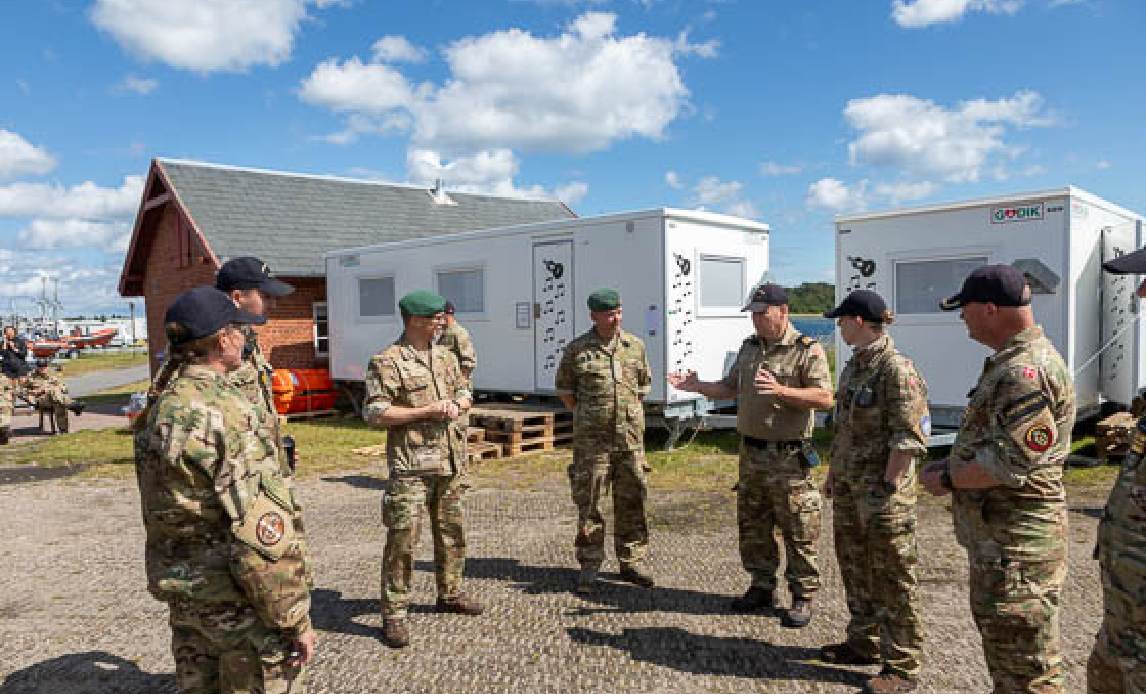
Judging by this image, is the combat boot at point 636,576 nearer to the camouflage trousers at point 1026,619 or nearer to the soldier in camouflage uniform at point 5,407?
the camouflage trousers at point 1026,619

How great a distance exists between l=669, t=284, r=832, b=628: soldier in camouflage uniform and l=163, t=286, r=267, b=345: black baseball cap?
288 centimetres

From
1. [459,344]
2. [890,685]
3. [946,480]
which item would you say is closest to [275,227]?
[459,344]

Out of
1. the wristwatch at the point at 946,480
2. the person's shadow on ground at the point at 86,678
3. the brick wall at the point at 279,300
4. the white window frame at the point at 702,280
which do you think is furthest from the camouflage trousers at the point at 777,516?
the brick wall at the point at 279,300

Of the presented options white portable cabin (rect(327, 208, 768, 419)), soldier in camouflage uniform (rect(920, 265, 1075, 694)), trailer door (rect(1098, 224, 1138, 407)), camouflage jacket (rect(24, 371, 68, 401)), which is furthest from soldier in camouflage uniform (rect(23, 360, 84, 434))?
trailer door (rect(1098, 224, 1138, 407))

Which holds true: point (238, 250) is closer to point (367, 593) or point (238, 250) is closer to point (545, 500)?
point (545, 500)

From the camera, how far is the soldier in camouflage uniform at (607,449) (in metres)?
5.27

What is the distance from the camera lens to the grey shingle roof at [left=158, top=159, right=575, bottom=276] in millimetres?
16875

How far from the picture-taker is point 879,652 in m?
3.88

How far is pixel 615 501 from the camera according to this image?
17.7ft

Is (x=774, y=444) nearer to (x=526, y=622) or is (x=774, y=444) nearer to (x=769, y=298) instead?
(x=769, y=298)

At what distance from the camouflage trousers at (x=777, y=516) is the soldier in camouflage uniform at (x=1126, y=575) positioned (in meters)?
1.92

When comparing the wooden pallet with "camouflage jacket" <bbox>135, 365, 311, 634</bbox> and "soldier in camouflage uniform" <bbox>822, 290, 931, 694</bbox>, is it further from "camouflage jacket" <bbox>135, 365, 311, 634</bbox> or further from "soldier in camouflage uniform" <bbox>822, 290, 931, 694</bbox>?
"camouflage jacket" <bbox>135, 365, 311, 634</bbox>

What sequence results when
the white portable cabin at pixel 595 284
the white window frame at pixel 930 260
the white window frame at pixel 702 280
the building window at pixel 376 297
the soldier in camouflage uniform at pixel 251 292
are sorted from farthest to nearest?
the building window at pixel 376 297
the white window frame at pixel 702 280
the white portable cabin at pixel 595 284
the white window frame at pixel 930 260
the soldier in camouflage uniform at pixel 251 292

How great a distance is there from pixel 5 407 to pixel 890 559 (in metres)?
14.0
